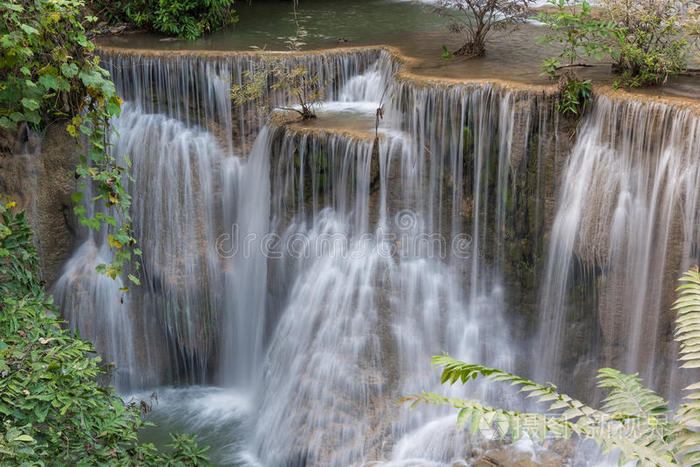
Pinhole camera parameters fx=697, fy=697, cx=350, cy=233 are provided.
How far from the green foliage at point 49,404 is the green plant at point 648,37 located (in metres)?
5.98

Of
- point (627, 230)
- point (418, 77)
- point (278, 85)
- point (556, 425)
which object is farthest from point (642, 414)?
point (278, 85)

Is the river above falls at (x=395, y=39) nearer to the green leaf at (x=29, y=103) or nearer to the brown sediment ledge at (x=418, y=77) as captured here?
the brown sediment ledge at (x=418, y=77)

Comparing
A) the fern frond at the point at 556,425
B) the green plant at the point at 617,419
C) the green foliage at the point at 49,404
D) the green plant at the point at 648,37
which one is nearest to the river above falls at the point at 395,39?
the green plant at the point at 648,37

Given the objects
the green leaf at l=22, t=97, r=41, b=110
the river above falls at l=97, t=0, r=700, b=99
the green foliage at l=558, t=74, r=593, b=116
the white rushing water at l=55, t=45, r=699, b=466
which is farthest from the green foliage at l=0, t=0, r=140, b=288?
the green foliage at l=558, t=74, r=593, b=116

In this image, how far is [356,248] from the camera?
8344 mm

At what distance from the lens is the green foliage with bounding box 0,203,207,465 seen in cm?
464

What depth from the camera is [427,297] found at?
8188 mm

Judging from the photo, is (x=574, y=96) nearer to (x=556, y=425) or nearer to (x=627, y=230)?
(x=627, y=230)

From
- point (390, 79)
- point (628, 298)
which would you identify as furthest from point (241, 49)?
point (628, 298)

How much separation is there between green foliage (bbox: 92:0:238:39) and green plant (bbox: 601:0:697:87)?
6715mm

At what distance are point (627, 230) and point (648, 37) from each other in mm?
2236

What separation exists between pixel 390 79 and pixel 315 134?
1619 mm

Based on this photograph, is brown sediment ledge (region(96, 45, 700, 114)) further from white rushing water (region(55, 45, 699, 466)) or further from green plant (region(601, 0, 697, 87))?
green plant (region(601, 0, 697, 87))

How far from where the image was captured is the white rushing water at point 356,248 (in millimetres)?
7270
